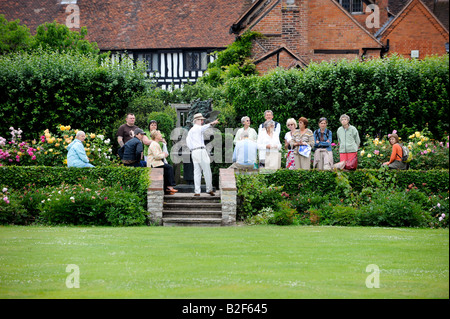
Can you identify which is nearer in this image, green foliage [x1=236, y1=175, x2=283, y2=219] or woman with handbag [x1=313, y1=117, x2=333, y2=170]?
green foliage [x1=236, y1=175, x2=283, y2=219]

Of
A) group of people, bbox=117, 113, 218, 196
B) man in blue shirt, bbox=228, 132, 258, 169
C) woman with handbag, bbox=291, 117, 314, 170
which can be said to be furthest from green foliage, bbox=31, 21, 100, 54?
woman with handbag, bbox=291, 117, 314, 170

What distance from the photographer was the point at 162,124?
19484 millimetres

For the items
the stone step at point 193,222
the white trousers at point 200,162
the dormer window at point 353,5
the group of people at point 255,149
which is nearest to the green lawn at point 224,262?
the stone step at point 193,222

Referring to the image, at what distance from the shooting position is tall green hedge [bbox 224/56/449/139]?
775 inches

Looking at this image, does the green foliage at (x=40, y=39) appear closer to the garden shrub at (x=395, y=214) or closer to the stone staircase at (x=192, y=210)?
the stone staircase at (x=192, y=210)

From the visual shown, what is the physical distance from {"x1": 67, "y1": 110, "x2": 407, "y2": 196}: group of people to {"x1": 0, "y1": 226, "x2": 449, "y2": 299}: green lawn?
118 inches

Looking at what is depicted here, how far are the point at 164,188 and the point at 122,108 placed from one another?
22.6ft

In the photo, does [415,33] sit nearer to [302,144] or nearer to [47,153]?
[302,144]

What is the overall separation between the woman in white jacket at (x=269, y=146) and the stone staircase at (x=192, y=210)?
5.47ft

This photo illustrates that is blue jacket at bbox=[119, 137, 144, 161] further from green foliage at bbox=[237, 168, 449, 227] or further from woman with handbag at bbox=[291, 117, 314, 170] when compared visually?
woman with handbag at bbox=[291, 117, 314, 170]

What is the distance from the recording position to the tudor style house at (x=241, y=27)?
27312mm

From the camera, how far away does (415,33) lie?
107ft

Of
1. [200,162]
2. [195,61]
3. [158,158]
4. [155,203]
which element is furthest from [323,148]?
[195,61]

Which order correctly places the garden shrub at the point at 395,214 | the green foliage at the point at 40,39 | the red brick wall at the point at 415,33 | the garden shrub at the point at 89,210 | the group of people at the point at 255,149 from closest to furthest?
the garden shrub at the point at 395,214 → the garden shrub at the point at 89,210 → the group of people at the point at 255,149 → the green foliage at the point at 40,39 → the red brick wall at the point at 415,33
